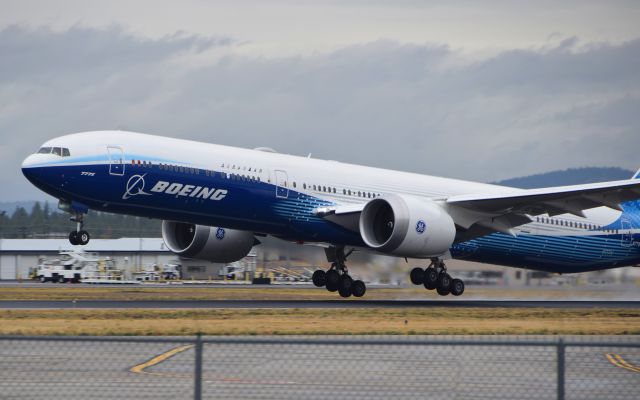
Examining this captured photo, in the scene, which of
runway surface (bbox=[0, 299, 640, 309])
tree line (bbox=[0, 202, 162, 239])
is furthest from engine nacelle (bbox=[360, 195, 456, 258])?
tree line (bbox=[0, 202, 162, 239])

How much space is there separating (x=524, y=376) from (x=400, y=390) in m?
2.38

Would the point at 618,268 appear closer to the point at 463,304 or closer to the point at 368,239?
the point at 463,304

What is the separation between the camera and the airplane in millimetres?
34406

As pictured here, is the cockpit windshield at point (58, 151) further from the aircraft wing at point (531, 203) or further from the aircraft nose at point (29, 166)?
the aircraft wing at point (531, 203)

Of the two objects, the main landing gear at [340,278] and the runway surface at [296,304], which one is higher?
the main landing gear at [340,278]

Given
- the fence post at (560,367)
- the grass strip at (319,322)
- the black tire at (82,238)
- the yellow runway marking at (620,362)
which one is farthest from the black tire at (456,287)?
the fence post at (560,367)

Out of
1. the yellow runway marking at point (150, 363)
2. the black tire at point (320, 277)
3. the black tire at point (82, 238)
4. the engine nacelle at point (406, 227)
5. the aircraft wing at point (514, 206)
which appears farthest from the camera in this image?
the black tire at point (320, 277)

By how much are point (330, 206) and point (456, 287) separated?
6343mm

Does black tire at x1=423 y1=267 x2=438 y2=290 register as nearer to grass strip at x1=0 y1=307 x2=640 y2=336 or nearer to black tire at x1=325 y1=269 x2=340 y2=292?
black tire at x1=325 y1=269 x2=340 y2=292

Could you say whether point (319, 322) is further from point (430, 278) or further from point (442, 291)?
point (442, 291)

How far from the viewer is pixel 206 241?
1658 inches

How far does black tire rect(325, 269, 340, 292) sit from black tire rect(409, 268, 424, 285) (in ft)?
9.93

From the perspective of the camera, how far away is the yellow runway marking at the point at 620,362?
14780mm

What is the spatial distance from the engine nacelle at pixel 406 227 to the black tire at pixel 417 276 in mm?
2583
